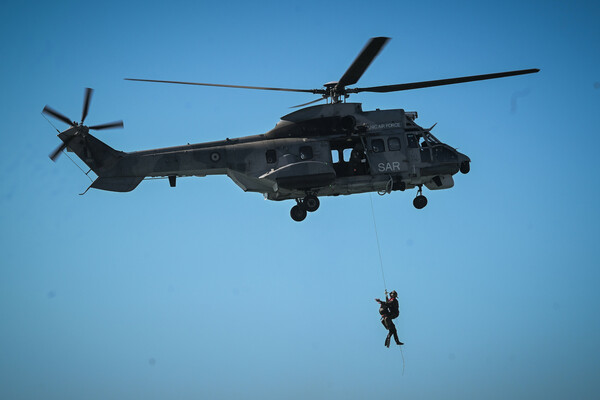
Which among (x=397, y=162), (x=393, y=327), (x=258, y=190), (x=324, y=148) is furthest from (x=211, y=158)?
(x=393, y=327)

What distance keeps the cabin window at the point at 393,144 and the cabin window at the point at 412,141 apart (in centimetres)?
44

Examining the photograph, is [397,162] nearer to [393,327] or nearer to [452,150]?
[452,150]

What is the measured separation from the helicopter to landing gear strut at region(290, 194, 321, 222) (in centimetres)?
3

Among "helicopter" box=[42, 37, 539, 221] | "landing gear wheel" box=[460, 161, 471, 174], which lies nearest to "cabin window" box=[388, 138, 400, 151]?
"helicopter" box=[42, 37, 539, 221]

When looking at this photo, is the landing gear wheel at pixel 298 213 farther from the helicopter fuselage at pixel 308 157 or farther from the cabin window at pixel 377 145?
the cabin window at pixel 377 145

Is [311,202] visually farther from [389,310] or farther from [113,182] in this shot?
[113,182]

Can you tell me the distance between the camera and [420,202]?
27.8 metres

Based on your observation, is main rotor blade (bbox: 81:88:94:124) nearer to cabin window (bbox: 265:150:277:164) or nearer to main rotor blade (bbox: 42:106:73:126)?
main rotor blade (bbox: 42:106:73:126)

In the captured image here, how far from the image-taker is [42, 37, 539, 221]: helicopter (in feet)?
83.5

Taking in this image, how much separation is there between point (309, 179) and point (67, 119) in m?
8.47

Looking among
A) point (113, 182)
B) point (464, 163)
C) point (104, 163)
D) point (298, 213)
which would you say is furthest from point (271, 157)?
point (464, 163)

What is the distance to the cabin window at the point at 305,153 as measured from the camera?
2584 centimetres

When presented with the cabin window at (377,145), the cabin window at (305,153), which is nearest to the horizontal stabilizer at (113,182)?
the cabin window at (305,153)

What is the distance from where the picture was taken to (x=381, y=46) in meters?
23.3
